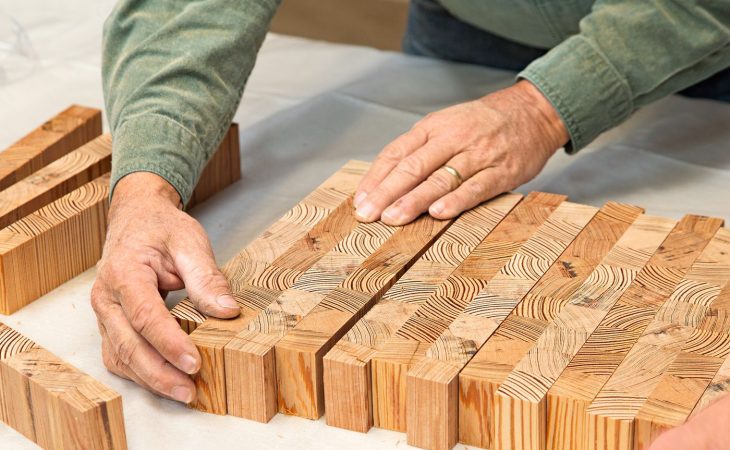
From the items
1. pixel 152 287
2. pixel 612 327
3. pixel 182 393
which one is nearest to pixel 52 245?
pixel 152 287

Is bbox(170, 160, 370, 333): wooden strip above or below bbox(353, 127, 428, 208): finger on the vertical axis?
below

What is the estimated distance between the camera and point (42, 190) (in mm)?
1338

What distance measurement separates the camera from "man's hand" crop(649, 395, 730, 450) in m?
0.83

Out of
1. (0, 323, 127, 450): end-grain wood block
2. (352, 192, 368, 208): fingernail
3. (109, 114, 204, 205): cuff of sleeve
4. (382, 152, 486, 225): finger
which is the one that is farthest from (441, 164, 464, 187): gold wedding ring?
(0, 323, 127, 450): end-grain wood block

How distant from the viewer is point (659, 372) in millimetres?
951

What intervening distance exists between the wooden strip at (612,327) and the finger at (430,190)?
0.24m

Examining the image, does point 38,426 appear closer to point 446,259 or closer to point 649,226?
point 446,259

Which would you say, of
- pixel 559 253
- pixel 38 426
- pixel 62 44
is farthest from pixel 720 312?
pixel 62 44

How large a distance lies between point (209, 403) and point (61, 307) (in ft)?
0.97

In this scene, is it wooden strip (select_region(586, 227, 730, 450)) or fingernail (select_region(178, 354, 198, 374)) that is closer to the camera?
wooden strip (select_region(586, 227, 730, 450))

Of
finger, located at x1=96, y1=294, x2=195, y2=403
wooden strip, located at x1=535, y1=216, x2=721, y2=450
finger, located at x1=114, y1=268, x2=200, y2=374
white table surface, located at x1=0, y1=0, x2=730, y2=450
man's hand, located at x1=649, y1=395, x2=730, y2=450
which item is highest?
man's hand, located at x1=649, y1=395, x2=730, y2=450

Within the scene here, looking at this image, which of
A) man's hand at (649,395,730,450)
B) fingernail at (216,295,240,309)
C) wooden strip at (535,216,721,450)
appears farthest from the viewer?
fingernail at (216,295,240,309)

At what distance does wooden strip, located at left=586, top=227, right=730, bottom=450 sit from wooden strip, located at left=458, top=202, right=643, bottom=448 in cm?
9

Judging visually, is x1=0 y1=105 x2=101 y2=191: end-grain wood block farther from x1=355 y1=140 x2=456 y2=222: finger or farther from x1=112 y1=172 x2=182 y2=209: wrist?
x1=355 y1=140 x2=456 y2=222: finger
